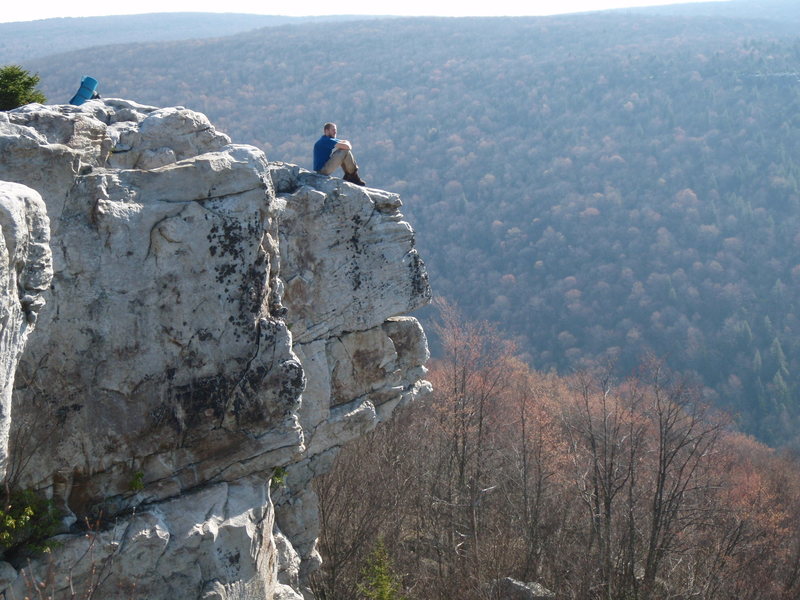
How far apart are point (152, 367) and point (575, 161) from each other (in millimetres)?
116012

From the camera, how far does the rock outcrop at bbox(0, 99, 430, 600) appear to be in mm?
8320

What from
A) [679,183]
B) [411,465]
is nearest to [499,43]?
[679,183]

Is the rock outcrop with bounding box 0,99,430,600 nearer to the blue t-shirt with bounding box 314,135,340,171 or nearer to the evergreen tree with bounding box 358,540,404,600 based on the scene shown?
the blue t-shirt with bounding box 314,135,340,171

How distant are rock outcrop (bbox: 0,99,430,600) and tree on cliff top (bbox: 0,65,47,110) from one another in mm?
3536

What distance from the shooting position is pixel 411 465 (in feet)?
99.3

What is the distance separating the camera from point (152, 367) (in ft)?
28.9

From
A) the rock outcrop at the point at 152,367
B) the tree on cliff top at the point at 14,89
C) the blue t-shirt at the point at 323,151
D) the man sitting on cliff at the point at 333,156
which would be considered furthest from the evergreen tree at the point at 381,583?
the tree on cliff top at the point at 14,89

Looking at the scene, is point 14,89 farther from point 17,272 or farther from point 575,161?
point 575,161

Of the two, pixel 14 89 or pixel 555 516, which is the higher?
pixel 14 89

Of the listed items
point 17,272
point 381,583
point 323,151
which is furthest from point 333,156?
point 381,583

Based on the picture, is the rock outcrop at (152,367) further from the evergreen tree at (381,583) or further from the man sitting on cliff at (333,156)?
the evergreen tree at (381,583)

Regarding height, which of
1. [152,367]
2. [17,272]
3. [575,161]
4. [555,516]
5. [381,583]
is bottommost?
[575,161]

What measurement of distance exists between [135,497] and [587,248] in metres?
93.4

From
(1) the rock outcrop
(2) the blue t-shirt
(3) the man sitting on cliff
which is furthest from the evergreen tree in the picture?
(2) the blue t-shirt
